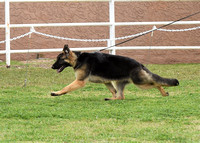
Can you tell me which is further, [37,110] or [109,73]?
[109,73]

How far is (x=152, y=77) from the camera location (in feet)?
27.8

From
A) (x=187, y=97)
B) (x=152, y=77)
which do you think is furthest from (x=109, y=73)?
(x=187, y=97)

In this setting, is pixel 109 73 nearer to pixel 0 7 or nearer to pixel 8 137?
pixel 8 137

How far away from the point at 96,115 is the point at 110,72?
1583mm

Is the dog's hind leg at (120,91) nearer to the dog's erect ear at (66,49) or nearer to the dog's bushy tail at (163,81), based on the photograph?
the dog's bushy tail at (163,81)

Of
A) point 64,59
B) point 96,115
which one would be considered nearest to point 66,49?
point 64,59

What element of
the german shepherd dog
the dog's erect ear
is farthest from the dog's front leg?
the dog's erect ear

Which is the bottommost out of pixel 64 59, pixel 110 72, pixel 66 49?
pixel 110 72

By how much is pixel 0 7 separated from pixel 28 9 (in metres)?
0.76

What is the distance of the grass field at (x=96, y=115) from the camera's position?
5863 millimetres

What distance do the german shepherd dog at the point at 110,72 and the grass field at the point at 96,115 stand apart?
28 centimetres

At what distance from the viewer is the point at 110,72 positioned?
850 cm

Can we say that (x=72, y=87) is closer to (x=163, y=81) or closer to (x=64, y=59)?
(x=64, y=59)

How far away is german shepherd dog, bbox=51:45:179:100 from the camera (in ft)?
27.7
